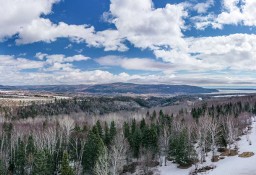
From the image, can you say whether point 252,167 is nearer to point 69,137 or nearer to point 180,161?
point 180,161

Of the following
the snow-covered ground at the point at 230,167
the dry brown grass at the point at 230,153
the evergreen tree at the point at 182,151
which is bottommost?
the snow-covered ground at the point at 230,167

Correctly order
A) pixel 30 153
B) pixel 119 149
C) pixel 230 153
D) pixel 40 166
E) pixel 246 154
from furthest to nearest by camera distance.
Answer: pixel 230 153, pixel 246 154, pixel 119 149, pixel 30 153, pixel 40 166

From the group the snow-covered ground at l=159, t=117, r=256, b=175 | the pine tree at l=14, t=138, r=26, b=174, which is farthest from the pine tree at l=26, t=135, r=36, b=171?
the snow-covered ground at l=159, t=117, r=256, b=175

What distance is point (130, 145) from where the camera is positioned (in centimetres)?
9288

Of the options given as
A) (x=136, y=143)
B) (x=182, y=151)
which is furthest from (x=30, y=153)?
(x=182, y=151)

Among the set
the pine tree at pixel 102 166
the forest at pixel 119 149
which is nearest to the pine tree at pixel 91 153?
the forest at pixel 119 149

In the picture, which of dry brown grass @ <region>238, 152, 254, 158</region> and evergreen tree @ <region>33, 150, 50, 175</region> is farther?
dry brown grass @ <region>238, 152, 254, 158</region>

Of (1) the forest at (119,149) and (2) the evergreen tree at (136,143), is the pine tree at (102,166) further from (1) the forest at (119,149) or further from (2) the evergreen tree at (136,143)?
(2) the evergreen tree at (136,143)

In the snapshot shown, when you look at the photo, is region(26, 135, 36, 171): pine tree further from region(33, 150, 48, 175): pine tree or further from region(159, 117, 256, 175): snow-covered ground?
region(159, 117, 256, 175): snow-covered ground

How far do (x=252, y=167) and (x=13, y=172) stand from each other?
2516 inches

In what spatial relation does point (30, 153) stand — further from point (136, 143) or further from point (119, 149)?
point (136, 143)

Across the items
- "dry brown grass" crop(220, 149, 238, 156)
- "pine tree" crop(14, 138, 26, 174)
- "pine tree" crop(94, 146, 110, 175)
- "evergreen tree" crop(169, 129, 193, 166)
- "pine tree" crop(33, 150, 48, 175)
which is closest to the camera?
"pine tree" crop(94, 146, 110, 175)

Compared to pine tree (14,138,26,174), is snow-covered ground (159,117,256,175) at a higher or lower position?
lower

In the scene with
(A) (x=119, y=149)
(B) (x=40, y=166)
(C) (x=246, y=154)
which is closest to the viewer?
(B) (x=40, y=166)
